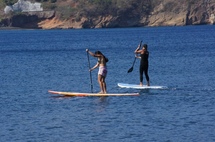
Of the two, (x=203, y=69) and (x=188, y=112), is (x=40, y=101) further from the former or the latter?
(x=203, y=69)

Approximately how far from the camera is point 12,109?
2498 cm

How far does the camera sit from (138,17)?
552ft

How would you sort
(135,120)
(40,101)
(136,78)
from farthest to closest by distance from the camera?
(136,78) → (40,101) → (135,120)

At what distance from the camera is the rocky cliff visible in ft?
543

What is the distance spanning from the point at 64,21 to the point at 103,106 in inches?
5609

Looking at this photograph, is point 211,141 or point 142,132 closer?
point 211,141

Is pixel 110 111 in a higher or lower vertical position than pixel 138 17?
higher

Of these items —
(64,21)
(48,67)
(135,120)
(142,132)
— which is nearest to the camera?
(142,132)

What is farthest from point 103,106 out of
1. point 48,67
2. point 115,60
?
point 115,60

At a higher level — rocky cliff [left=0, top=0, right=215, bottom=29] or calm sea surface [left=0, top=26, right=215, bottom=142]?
calm sea surface [left=0, top=26, right=215, bottom=142]

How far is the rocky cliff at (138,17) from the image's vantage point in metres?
165

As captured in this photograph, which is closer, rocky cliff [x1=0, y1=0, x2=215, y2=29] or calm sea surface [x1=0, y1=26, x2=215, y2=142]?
calm sea surface [x1=0, y1=26, x2=215, y2=142]

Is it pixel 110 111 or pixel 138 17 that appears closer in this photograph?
pixel 110 111

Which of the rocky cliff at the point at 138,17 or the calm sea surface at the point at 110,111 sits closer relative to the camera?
the calm sea surface at the point at 110,111
